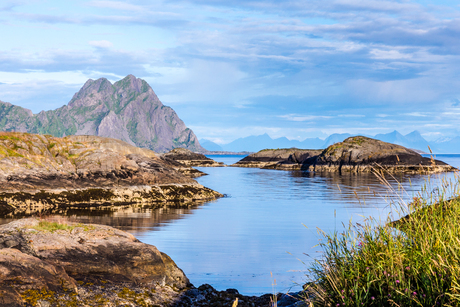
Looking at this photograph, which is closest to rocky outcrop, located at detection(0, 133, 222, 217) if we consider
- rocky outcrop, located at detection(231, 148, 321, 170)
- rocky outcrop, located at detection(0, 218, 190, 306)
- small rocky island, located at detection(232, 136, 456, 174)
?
rocky outcrop, located at detection(0, 218, 190, 306)

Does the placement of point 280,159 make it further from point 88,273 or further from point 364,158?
point 88,273

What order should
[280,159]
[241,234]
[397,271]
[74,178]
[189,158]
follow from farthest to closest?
[189,158]
[280,159]
[74,178]
[241,234]
[397,271]

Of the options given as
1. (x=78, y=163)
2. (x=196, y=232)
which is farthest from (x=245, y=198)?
(x=196, y=232)

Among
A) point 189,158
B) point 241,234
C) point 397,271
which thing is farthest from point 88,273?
point 189,158

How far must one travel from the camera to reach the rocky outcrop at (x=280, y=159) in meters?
110

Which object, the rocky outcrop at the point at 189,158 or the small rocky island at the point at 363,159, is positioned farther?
the rocky outcrop at the point at 189,158

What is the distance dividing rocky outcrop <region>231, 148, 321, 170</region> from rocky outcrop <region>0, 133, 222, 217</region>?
7441 centimetres

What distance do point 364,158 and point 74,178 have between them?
2790 inches

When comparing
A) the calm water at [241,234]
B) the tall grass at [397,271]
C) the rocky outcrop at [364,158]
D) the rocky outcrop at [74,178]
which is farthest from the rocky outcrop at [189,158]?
the tall grass at [397,271]

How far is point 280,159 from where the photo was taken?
124000 mm

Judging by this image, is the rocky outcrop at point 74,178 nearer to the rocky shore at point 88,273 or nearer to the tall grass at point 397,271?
the rocky shore at point 88,273

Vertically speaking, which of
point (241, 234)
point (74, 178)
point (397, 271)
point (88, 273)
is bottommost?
point (241, 234)

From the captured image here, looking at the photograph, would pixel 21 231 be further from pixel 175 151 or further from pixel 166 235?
pixel 175 151

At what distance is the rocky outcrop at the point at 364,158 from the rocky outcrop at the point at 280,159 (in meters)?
11.5
